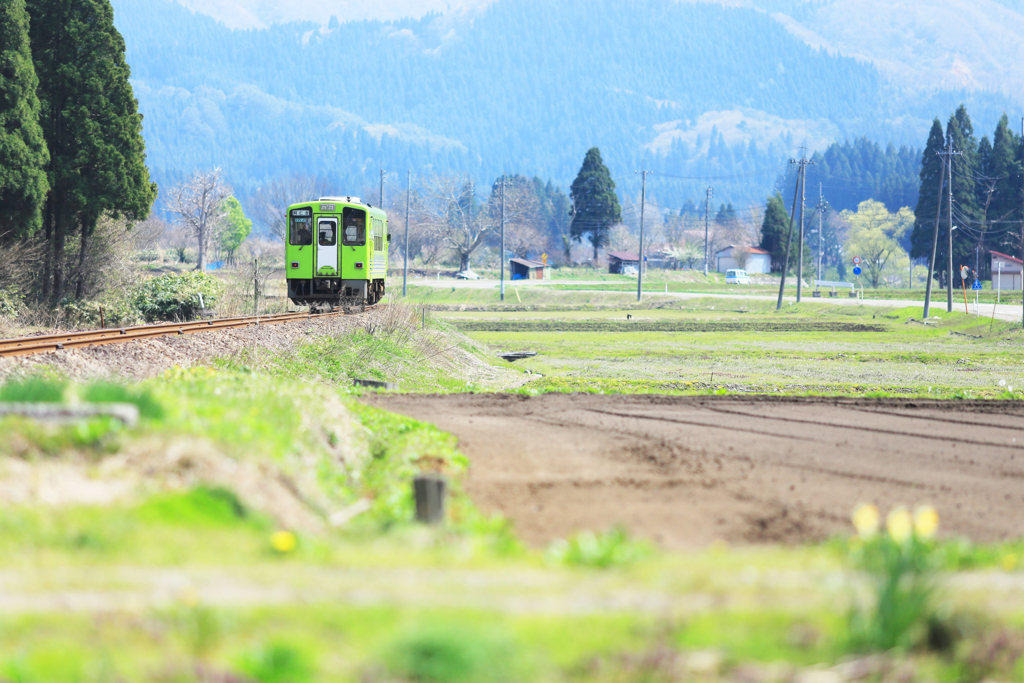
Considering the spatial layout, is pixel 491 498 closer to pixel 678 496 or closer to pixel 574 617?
pixel 678 496

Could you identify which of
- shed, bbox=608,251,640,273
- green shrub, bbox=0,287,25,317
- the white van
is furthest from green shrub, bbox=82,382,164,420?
shed, bbox=608,251,640,273

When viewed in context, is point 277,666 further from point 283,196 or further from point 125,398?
point 283,196

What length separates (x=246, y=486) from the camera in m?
7.95

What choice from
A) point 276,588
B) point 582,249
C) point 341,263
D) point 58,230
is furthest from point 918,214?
point 582,249

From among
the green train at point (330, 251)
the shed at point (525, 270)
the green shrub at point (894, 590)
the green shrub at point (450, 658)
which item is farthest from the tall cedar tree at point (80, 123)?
the shed at point (525, 270)

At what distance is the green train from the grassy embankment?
21.7 meters

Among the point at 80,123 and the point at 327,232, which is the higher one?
the point at 80,123

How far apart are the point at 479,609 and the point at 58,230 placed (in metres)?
28.7

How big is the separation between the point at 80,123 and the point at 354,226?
888 cm

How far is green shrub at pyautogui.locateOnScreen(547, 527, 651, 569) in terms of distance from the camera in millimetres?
6730

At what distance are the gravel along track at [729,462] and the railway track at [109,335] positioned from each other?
18.6 feet

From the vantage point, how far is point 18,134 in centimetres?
2627

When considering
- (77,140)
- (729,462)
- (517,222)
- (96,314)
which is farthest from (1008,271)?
(729,462)

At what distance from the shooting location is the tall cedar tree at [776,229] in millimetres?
114188
